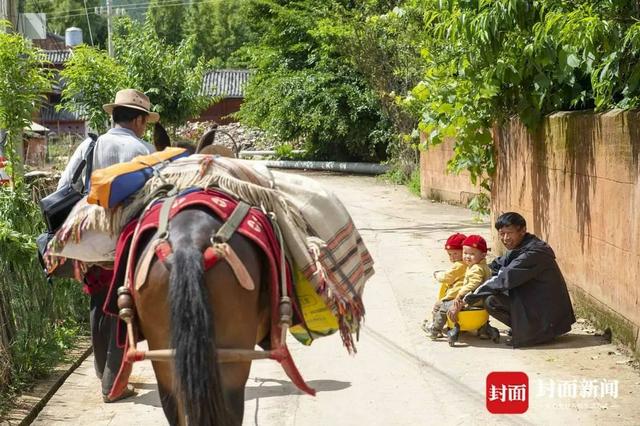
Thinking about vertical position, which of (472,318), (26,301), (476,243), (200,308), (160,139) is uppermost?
(160,139)

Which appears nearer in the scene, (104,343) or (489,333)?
(104,343)

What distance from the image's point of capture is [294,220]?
4.98 m

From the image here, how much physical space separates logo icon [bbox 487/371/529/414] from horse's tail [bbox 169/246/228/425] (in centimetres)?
315

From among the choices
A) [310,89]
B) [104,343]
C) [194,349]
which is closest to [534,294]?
[104,343]

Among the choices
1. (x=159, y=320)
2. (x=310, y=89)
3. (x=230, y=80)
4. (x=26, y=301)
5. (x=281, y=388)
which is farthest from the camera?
(x=230, y=80)

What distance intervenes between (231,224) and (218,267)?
0.83 ft

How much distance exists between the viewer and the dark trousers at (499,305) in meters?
8.52

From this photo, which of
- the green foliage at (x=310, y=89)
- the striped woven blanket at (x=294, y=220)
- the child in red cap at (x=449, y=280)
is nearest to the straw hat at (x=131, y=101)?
the striped woven blanket at (x=294, y=220)

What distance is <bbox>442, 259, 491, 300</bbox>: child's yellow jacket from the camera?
859 centimetres

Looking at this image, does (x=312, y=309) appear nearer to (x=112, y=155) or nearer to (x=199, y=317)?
(x=199, y=317)

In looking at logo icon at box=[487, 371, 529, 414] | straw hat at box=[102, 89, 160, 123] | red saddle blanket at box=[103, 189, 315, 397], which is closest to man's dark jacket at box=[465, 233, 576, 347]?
logo icon at box=[487, 371, 529, 414]

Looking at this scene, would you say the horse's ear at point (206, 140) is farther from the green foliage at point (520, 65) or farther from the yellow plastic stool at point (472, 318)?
the yellow plastic stool at point (472, 318)

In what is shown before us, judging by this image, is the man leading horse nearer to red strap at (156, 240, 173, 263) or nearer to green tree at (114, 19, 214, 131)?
red strap at (156, 240, 173, 263)

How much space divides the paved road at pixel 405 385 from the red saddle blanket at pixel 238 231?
2033 millimetres
